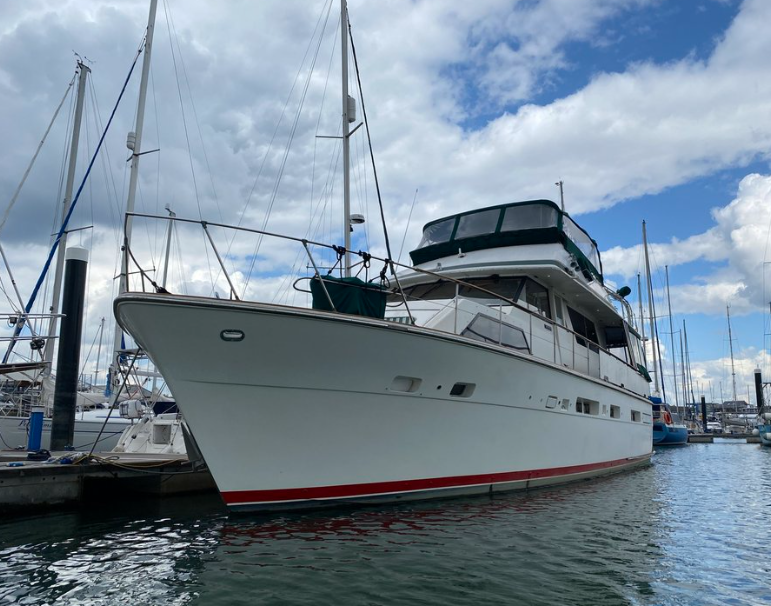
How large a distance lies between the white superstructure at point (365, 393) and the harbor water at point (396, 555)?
44 cm

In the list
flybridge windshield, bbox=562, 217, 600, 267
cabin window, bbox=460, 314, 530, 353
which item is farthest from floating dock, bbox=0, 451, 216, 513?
flybridge windshield, bbox=562, 217, 600, 267

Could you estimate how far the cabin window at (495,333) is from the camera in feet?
26.1

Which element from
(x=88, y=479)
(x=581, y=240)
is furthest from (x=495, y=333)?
(x=88, y=479)

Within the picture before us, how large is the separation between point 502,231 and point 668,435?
24771 mm

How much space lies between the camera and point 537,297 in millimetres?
10867

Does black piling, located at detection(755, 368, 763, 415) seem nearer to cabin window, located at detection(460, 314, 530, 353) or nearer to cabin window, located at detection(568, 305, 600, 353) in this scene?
cabin window, located at detection(568, 305, 600, 353)

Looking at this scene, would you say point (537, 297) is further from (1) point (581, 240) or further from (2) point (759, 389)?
(2) point (759, 389)

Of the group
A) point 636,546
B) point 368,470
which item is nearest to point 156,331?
point 368,470

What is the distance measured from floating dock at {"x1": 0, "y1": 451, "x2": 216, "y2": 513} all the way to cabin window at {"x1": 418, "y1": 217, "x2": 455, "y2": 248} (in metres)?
6.61

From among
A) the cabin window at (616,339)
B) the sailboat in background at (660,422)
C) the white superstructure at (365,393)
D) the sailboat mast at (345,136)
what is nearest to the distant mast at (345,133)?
the sailboat mast at (345,136)

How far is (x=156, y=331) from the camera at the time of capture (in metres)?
5.98

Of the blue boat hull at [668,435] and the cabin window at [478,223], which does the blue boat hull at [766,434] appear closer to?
the blue boat hull at [668,435]

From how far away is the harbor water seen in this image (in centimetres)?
441

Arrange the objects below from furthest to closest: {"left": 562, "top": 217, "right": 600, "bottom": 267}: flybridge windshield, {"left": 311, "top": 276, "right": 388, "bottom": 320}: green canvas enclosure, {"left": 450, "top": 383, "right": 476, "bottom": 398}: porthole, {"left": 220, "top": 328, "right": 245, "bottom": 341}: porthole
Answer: {"left": 562, "top": 217, "right": 600, "bottom": 267}: flybridge windshield
{"left": 450, "top": 383, "right": 476, "bottom": 398}: porthole
{"left": 311, "top": 276, "right": 388, "bottom": 320}: green canvas enclosure
{"left": 220, "top": 328, "right": 245, "bottom": 341}: porthole
